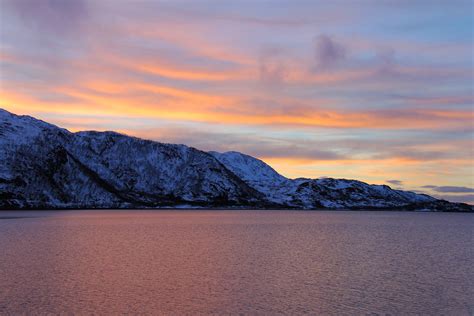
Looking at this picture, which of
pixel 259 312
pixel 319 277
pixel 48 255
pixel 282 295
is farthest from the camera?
pixel 48 255

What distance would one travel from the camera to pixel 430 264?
71000mm

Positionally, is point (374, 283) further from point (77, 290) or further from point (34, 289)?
point (34, 289)

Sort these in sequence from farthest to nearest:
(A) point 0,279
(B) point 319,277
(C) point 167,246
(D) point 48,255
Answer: (C) point 167,246 → (D) point 48,255 → (B) point 319,277 → (A) point 0,279

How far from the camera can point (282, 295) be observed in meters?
46.8

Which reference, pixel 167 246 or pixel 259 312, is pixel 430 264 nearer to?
pixel 259 312

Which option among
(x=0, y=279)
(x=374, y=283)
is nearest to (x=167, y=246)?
(x=0, y=279)

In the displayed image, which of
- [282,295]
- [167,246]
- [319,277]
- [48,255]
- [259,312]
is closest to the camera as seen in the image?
[259,312]

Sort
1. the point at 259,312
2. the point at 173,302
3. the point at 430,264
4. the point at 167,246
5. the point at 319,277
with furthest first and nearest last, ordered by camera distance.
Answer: the point at 167,246 < the point at 430,264 < the point at 319,277 < the point at 173,302 < the point at 259,312

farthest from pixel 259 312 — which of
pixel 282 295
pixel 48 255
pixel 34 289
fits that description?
pixel 48 255

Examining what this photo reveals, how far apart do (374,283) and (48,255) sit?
48.3 metres

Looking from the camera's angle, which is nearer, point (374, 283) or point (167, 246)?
point (374, 283)

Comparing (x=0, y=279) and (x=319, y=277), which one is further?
(x=319, y=277)

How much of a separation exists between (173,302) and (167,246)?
166ft

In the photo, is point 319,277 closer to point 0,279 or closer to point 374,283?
point 374,283
